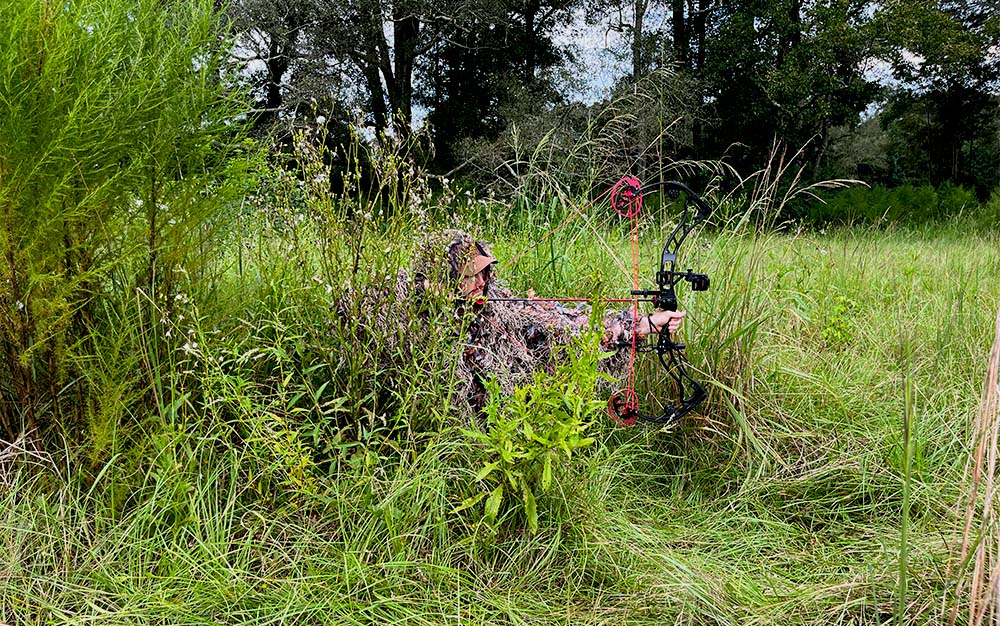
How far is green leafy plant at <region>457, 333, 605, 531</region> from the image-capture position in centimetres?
167

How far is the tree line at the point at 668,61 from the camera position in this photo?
12.3 metres

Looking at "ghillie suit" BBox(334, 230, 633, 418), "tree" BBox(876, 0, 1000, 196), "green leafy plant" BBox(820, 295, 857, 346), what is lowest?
"green leafy plant" BBox(820, 295, 857, 346)

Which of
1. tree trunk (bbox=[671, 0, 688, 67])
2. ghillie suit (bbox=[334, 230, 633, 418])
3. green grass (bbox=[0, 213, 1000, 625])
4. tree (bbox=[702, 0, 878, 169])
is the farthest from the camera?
tree trunk (bbox=[671, 0, 688, 67])

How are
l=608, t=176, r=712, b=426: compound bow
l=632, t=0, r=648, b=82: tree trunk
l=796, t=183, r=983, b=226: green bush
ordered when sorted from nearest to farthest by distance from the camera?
1. l=608, t=176, r=712, b=426: compound bow
2. l=796, t=183, r=983, b=226: green bush
3. l=632, t=0, r=648, b=82: tree trunk

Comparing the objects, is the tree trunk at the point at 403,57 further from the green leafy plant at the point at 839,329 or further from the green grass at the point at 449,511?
the green grass at the point at 449,511

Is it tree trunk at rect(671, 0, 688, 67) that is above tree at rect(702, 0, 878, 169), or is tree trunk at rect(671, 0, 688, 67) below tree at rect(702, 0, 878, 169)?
above

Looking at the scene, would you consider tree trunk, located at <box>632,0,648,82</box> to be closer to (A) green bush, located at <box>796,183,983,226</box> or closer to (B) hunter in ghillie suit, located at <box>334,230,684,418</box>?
(A) green bush, located at <box>796,183,983,226</box>

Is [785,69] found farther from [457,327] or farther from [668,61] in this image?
[457,327]

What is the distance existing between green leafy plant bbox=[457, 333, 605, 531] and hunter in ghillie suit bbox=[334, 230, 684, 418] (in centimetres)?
21

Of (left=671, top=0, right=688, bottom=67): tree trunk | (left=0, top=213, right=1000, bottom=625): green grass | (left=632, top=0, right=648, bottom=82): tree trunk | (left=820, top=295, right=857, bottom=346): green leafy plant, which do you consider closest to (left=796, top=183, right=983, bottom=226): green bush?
(left=632, top=0, right=648, bottom=82): tree trunk

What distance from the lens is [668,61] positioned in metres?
11.8

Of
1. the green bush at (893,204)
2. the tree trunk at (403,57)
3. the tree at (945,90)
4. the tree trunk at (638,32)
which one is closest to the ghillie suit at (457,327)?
the green bush at (893,204)

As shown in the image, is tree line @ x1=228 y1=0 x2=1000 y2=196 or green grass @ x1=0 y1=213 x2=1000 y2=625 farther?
tree line @ x1=228 y1=0 x2=1000 y2=196

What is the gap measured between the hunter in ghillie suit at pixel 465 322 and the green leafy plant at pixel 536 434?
21 cm
